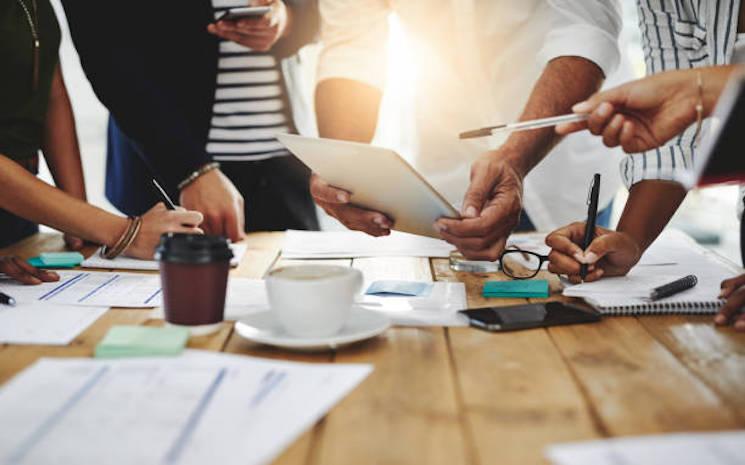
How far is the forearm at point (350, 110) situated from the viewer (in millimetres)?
2084

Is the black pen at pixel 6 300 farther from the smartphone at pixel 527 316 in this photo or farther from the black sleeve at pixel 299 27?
the black sleeve at pixel 299 27

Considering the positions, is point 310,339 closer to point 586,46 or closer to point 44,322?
point 44,322

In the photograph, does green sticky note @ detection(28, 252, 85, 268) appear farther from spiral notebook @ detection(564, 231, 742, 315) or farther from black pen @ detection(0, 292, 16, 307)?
spiral notebook @ detection(564, 231, 742, 315)

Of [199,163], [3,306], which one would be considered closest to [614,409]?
[3,306]

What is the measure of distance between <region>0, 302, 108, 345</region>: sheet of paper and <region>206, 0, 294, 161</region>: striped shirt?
1082 millimetres

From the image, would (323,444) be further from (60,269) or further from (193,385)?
(60,269)

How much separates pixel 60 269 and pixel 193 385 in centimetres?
80

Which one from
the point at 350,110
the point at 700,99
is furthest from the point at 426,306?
the point at 350,110

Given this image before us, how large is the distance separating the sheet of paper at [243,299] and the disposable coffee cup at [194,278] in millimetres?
87

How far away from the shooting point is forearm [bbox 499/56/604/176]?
1717 mm

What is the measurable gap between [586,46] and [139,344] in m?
1.31

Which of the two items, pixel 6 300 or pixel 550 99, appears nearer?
pixel 6 300

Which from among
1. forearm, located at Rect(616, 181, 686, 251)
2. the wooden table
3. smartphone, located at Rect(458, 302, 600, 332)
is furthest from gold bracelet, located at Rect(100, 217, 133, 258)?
forearm, located at Rect(616, 181, 686, 251)

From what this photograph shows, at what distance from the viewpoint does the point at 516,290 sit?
1.27 metres
